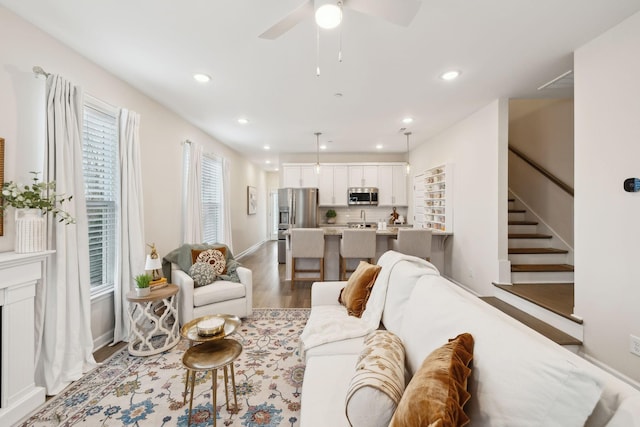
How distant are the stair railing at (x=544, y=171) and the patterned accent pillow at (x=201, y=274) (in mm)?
4940

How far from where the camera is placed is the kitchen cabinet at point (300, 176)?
6328 millimetres

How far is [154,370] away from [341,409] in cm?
185

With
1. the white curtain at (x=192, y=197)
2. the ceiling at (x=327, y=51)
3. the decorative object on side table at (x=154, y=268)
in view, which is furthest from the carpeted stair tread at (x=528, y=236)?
the white curtain at (x=192, y=197)

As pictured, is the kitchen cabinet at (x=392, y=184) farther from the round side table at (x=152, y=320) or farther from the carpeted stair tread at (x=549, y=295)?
the round side table at (x=152, y=320)

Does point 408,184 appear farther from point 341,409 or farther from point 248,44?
point 341,409

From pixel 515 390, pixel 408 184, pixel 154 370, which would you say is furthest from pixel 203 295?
pixel 408 184

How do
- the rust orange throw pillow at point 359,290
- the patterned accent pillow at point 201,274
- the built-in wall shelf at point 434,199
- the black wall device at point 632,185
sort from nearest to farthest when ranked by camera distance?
1. the black wall device at point 632,185
2. the rust orange throw pillow at point 359,290
3. the patterned accent pillow at point 201,274
4. the built-in wall shelf at point 434,199

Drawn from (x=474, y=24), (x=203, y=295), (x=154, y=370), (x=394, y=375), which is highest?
(x=474, y=24)

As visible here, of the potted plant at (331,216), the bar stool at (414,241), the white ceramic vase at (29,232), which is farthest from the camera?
the potted plant at (331,216)

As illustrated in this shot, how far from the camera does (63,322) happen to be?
2.02 m

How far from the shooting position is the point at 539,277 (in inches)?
133

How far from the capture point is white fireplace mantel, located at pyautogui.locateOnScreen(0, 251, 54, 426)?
162 cm

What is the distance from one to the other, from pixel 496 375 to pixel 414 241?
11.2ft

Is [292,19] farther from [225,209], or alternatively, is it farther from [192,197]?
[225,209]
